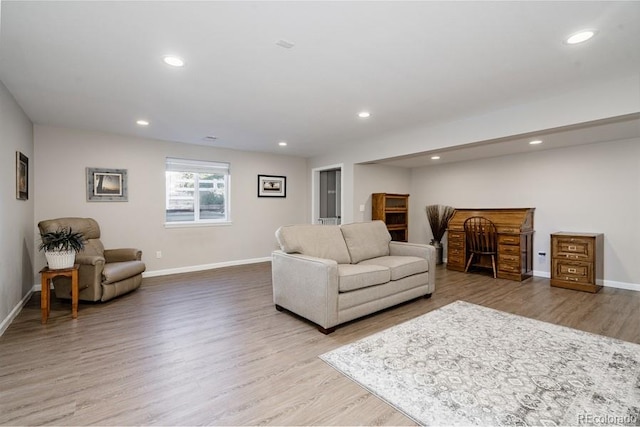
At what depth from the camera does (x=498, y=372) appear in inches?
82.4

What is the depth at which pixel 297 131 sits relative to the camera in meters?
4.47

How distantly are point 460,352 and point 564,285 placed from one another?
305 cm

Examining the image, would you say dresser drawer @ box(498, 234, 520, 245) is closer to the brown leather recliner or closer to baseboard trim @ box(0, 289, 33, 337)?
the brown leather recliner

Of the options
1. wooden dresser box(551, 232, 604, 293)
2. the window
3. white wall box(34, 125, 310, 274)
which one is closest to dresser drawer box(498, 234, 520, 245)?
wooden dresser box(551, 232, 604, 293)

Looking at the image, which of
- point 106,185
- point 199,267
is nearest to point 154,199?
point 106,185

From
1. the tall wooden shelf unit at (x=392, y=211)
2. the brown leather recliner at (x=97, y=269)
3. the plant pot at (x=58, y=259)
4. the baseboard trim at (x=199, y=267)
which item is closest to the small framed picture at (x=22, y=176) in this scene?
the brown leather recliner at (x=97, y=269)

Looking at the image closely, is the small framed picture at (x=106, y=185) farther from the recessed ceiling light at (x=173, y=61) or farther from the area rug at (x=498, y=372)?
the area rug at (x=498, y=372)

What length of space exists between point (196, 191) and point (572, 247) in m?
6.11

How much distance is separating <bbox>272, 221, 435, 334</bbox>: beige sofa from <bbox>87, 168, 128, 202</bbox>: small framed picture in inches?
120

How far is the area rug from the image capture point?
1.69 meters

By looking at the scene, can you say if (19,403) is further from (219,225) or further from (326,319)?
(219,225)

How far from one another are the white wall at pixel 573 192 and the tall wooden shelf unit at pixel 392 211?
43.3 inches

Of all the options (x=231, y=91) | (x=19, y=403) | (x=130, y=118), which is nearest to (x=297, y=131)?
(x=231, y=91)

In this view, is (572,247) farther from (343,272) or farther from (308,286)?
(308,286)
